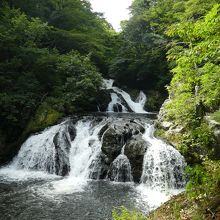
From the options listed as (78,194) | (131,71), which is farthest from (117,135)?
(131,71)

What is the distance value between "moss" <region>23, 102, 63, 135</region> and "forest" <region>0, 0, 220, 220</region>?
0.19 feet

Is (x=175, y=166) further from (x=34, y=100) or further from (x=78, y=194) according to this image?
(x=34, y=100)

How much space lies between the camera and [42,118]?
16672mm

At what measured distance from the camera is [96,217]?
851cm

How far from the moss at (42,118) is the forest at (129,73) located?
6 cm

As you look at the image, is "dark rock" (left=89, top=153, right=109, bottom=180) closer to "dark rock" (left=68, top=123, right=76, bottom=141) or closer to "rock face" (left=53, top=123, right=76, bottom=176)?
"rock face" (left=53, top=123, right=76, bottom=176)

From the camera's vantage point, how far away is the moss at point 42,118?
16234mm

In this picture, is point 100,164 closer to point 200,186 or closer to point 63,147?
point 63,147

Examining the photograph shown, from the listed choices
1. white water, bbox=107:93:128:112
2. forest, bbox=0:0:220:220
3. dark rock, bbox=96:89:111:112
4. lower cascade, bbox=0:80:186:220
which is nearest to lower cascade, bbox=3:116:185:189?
lower cascade, bbox=0:80:186:220

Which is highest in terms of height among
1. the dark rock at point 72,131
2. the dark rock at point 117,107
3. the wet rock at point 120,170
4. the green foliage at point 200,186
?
the dark rock at point 117,107

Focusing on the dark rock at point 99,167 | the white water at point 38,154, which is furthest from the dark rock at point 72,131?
the dark rock at point 99,167

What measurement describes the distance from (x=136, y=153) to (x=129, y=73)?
14.8 meters

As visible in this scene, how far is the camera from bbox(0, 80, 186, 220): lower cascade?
34.3 feet

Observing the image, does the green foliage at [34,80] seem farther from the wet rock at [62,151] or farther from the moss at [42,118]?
the wet rock at [62,151]
